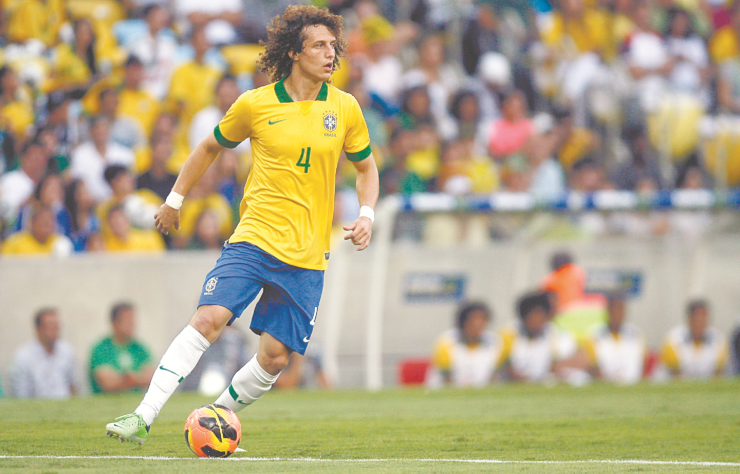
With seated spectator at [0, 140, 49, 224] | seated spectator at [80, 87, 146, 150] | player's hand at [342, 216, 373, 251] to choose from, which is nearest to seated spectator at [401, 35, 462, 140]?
seated spectator at [80, 87, 146, 150]

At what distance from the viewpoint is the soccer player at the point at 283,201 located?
596 cm

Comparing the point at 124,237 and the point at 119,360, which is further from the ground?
the point at 124,237

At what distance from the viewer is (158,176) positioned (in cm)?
1280

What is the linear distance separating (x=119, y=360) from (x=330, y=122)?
617 cm

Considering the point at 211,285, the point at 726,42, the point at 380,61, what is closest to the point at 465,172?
the point at 380,61

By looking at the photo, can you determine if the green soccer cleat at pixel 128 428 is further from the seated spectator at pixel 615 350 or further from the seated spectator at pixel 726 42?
the seated spectator at pixel 726 42

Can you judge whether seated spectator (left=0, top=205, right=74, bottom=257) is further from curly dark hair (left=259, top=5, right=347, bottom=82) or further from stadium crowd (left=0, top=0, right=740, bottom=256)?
curly dark hair (left=259, top=5, right=347, bottom=82)

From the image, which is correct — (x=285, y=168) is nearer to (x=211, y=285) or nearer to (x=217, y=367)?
(x=211, y=285)

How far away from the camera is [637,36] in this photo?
60.8 feet

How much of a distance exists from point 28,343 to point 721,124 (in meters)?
10.7

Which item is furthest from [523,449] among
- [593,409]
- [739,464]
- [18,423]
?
[18,423]

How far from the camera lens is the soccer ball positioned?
5.72 meters

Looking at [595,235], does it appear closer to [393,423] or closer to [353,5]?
[353,5]

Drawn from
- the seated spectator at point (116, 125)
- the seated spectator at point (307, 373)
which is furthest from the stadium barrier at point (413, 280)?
the seated spectator at point (116, 125)
